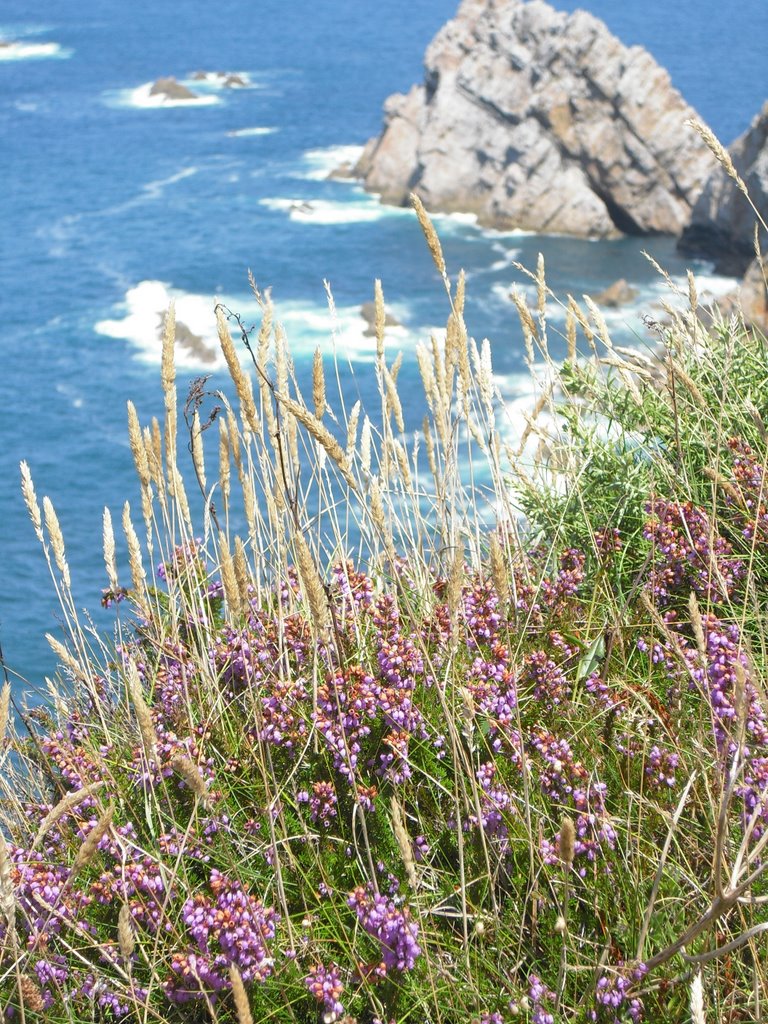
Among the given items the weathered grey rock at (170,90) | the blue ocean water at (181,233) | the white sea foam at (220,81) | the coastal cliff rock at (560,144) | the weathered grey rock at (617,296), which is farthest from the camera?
the white sea foam at (220,81)

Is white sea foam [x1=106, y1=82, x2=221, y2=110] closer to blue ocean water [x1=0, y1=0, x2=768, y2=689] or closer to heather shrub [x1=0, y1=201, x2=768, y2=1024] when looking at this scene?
blue ocean water [x1=0, y1=0, x2=768, y2=689]

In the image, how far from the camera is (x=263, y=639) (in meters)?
3.81

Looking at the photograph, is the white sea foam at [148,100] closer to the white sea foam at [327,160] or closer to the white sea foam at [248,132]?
the white sea foam at [248,132]

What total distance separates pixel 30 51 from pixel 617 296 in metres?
62.7

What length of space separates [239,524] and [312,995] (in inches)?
1029

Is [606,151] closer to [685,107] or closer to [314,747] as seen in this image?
[685,107]

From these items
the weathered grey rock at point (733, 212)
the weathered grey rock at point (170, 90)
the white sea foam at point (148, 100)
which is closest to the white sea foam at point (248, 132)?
the white sea foam at point (148, 100)

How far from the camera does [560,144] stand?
52.8 m

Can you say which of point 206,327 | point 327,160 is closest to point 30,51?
point 327,160

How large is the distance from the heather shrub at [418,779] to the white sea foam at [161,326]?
3441 cm

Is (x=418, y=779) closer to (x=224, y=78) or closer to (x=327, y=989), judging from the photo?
(x=327, y=989)

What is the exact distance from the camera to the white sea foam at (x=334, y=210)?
171ft

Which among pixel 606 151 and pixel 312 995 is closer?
pixel 312 995

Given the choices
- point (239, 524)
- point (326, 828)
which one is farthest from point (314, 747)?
point (239, 524)
